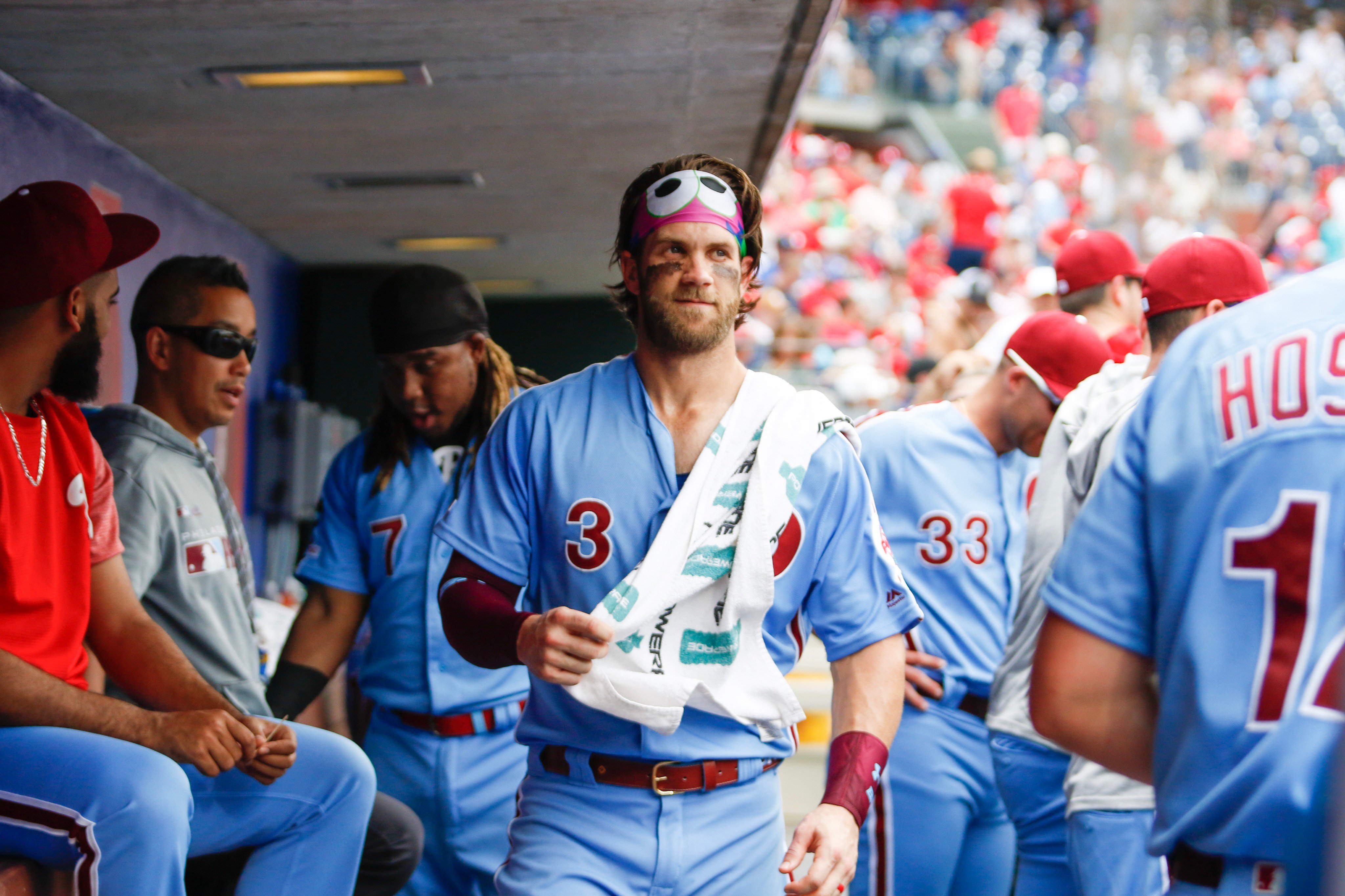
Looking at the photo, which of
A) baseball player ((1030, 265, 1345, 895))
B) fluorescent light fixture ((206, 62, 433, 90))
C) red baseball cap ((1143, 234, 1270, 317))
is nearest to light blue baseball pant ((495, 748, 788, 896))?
baseball player ((1030, 265, 1345, 895))

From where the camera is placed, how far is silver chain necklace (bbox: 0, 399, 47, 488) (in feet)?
8.54

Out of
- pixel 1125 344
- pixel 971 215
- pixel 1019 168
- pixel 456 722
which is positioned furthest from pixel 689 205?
pixel 1019 168

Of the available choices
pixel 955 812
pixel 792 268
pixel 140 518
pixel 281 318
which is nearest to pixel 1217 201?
pixel 792 268

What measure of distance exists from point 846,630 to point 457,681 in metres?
1.52

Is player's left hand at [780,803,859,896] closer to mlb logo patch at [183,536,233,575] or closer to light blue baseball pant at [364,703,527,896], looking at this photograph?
light blue baseball pant at [364,703,527,896]

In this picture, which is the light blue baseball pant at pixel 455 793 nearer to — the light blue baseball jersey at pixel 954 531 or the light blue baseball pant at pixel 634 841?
the light blue baseball pant at pixel 634 841

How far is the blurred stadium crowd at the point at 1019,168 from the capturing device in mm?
14984

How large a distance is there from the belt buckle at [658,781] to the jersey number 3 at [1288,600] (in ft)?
3.81

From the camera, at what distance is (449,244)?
631 cm

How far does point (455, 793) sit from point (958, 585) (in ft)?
5.43

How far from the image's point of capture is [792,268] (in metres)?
16.6

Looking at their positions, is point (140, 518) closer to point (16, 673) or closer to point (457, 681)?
point (16, 673)

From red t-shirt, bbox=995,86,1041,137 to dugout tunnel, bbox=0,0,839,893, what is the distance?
59.6 ft

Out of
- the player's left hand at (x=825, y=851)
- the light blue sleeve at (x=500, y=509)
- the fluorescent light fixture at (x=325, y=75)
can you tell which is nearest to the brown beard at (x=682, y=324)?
the light blue sleeve at (x=500, y=509)
